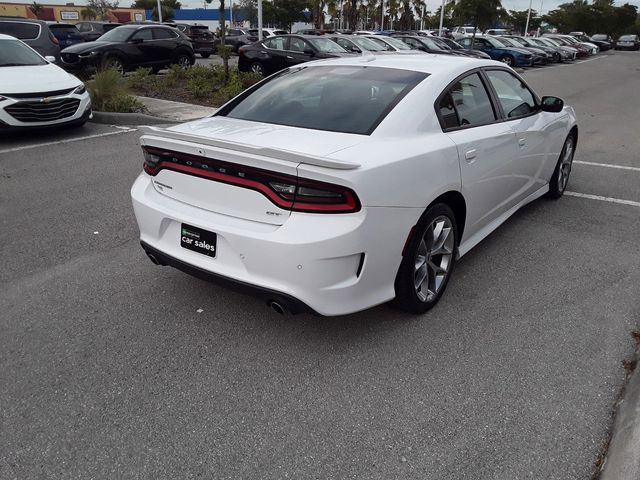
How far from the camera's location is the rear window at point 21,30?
12.9 metres

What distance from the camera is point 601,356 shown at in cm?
319

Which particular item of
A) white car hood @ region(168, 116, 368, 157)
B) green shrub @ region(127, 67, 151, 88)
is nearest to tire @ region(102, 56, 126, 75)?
green shrub @ region(127, 67, 151, 88)

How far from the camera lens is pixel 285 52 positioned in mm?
16281

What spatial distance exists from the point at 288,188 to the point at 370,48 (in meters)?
18.2

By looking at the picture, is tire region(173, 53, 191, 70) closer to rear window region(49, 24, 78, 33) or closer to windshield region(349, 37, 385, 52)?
windshield region(349, 37, 385, 52)

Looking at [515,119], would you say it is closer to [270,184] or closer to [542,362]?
[542,362]

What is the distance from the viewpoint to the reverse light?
2760mm

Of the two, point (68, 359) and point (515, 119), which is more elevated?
point (515, 119)

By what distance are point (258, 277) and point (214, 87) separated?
11.4m

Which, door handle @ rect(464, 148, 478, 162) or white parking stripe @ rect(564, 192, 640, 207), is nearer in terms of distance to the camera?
door handle @ rect(464, 148, 478, 162)

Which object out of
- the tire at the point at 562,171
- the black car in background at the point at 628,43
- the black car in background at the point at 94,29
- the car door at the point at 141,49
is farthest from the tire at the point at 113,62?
the black car in background at the point at 628,43

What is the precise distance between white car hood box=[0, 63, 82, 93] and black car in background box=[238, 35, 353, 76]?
25.9 ft

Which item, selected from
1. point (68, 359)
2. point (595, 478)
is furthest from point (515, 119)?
point (68, 359)

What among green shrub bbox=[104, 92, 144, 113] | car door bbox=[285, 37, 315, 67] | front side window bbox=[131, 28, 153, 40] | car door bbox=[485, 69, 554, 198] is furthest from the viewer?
car door bbox=[285, 37, 315, 67]
